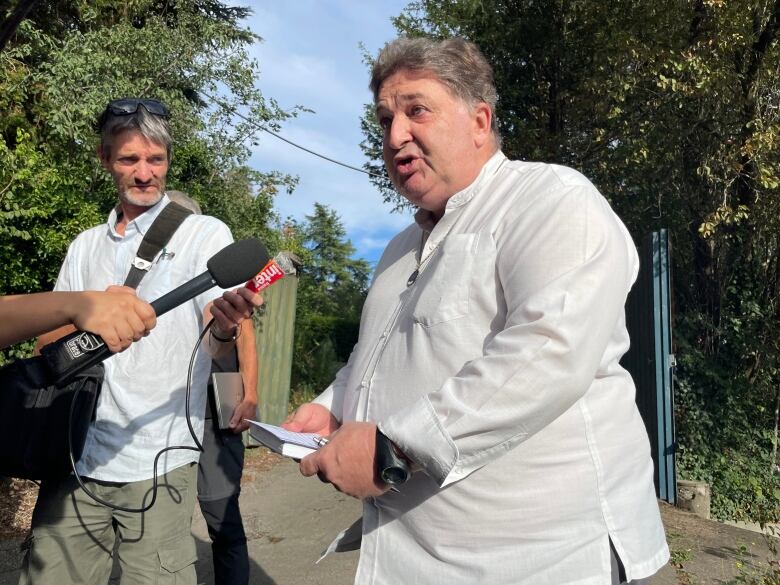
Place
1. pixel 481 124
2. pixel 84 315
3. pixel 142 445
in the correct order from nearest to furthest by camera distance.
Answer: pixel 84 315, pixel 481 124, pixel 142 445

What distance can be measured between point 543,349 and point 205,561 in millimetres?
4288

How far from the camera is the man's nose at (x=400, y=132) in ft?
6.76

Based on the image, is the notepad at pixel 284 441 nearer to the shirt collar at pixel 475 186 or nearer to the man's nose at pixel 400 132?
the shirt collar at pixel 475 186

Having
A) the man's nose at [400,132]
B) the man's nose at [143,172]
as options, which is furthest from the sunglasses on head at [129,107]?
the man's nose at [400,132]

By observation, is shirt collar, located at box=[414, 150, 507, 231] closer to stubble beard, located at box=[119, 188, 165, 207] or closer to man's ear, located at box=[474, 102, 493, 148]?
man's ear, located at box=[474, 102, 493, 148]

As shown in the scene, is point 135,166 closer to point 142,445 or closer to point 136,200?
point 136,200

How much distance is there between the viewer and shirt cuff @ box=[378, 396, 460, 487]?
1.61 meters

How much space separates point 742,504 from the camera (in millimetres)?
7656

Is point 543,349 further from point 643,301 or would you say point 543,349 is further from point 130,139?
point 643,301

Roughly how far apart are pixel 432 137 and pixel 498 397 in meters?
0.81

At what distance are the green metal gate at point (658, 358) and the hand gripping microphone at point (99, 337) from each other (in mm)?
5680

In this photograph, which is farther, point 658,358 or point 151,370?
point 658,358

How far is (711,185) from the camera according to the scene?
30.6 ft

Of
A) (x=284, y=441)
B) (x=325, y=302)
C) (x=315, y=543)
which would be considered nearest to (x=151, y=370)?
(x=284, y=441)
